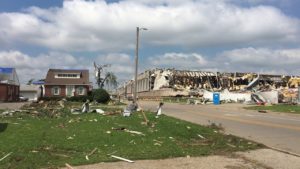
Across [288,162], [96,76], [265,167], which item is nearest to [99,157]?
[265,167]

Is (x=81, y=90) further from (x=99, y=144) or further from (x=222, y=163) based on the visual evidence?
(x=222, y=163)

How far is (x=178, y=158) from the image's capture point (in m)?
10.5

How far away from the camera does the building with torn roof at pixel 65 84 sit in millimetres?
73000

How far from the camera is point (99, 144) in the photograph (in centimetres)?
1191

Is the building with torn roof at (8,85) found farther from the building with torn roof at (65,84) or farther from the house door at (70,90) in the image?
the house door at (70,90)

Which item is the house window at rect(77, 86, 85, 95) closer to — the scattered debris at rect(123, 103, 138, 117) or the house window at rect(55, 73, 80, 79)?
the house window at rect(55, 73, 80, 79)

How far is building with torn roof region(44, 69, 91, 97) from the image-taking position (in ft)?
240

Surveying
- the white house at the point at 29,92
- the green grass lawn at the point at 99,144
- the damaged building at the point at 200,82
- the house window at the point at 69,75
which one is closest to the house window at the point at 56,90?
the house window at the point at 69,75

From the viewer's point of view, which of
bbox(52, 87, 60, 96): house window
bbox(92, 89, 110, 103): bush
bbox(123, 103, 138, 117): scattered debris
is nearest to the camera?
bbox(123, 103, 138, 117): scattered debris

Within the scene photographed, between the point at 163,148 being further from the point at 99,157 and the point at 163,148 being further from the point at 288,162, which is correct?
the point at 288,162

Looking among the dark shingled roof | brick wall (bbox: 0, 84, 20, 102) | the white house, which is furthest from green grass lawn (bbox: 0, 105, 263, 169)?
the white house

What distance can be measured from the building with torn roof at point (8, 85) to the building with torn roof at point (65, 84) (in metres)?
5.85

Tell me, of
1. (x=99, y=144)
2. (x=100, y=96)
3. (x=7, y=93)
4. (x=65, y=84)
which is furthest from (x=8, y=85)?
(x=99, y=144)

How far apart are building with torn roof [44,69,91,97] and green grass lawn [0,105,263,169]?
57840 millimetres
